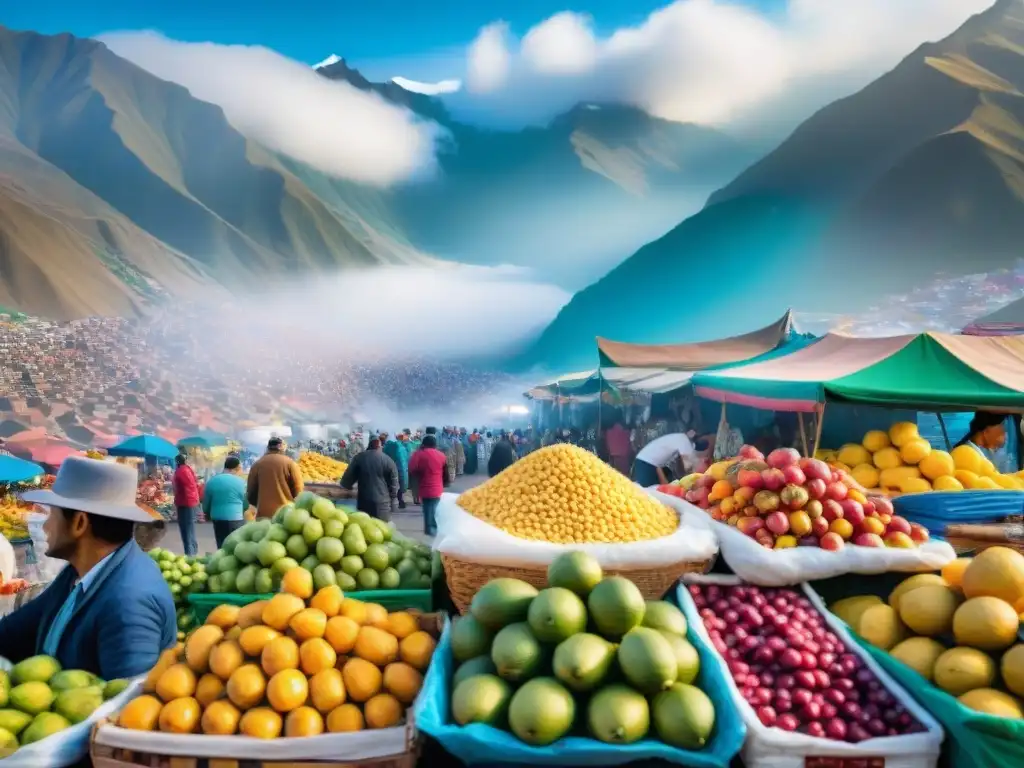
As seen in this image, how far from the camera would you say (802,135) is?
25.6 m

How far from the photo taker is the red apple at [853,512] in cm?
271

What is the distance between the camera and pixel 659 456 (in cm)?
Answer: 678

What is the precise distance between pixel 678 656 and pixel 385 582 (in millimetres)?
1361

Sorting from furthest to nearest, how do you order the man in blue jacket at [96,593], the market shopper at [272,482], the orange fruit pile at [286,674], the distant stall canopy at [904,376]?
the market shopper at [272,482] < the distant stall canopy at [904,376] < the man in blue jacket at [96,593] < the orange fruit pile at [286,674]

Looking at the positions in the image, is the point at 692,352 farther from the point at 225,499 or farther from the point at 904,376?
the point at 225,499

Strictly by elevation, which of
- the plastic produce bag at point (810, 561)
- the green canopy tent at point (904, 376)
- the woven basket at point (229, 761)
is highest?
the green canopy tent at point (904, 376)

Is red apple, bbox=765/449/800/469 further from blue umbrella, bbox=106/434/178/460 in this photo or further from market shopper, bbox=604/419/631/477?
blue umbrella, bbox=106/434/178/460

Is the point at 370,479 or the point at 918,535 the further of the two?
the point at 370,479

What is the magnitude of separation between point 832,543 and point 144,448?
38.7 feet

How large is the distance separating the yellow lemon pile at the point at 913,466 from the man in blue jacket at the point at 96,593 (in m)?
3.77

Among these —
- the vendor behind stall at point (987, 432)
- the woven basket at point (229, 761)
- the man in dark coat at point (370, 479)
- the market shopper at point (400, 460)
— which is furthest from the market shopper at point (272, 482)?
the vendor behind stall at point (987, 432)

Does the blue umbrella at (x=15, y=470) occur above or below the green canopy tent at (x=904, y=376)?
below

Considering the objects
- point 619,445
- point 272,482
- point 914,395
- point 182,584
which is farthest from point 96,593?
point 619,445

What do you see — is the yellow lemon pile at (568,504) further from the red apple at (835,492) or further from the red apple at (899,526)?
the red apple at (899,526)
